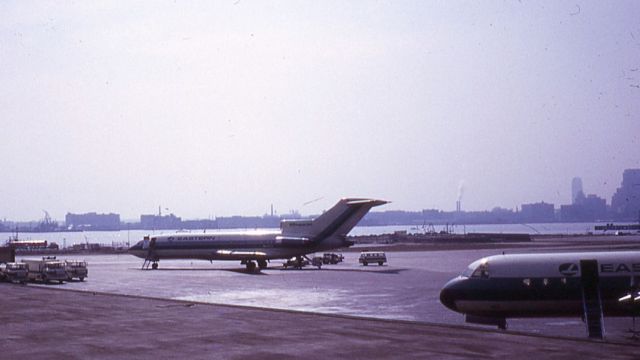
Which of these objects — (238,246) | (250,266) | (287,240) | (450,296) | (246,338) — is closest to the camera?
(246,338)

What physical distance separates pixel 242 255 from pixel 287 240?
4.86m

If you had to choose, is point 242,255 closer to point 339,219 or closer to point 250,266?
point 250,266

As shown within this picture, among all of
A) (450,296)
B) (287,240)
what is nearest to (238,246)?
(287,240)

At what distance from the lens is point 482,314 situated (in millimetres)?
30984

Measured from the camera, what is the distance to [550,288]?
3008 centimetres

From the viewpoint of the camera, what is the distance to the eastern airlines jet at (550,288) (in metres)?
29.6

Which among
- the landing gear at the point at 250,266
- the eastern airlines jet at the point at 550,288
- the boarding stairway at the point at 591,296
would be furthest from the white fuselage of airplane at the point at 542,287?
the landing gear at the point at 250,266

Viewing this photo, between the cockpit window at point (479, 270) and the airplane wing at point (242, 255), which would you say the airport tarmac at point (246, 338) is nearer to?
the cockpit window at point (479, 270)

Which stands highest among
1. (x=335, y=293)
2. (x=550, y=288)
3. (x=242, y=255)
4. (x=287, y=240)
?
(x=287, y=240)

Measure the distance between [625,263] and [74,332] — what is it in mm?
21722

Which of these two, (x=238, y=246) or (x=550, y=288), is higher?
(x=238, y=246)

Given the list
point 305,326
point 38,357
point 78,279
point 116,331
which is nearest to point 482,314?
point 305,326

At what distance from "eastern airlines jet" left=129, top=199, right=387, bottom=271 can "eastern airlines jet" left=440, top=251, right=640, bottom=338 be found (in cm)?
4594

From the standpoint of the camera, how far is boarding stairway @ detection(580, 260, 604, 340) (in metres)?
27.9
